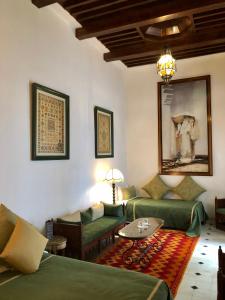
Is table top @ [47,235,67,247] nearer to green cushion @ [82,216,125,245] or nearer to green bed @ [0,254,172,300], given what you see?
green cushion @ [82,216,125,245]

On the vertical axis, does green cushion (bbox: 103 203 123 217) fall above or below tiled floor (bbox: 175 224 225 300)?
above

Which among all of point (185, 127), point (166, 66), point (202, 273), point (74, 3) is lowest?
point (202, 273)

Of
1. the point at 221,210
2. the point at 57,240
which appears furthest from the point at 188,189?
the point at 57,240

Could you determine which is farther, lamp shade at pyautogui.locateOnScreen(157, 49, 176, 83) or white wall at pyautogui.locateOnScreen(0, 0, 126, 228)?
lamp shade at pyautogui.locateOnScreen(157, 49, 176, 83)

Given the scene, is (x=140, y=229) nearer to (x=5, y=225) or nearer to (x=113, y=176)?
(x=113, y=176)

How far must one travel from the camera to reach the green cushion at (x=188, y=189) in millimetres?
5695

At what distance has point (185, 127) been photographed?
19.6 feet

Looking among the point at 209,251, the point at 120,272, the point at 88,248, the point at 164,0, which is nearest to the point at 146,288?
the point at 120,272

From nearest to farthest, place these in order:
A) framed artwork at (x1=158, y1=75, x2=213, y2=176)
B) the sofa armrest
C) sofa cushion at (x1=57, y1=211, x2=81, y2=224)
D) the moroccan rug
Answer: the moroccan rug, the sofa armrest, sofa cushion at (x1=57, y1=211, x2=81, y2=224), framed artwork at (x1=158, y1=75, x2=213, y2=176)

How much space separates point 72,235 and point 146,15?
3.47 meters

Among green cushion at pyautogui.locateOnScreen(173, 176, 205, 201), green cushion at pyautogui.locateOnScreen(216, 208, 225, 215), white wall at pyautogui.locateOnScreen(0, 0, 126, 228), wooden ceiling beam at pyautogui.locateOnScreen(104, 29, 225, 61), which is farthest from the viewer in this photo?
green cushion at pyautogui.locateOnScreen(173, 176, 205, 201)

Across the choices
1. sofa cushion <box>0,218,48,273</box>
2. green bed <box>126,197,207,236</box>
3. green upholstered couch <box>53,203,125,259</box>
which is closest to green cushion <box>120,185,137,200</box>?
green bed <box>126,197,207,236</box>

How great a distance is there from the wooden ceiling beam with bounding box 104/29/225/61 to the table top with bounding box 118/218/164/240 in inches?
133

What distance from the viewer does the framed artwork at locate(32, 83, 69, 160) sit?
11.2 ft
